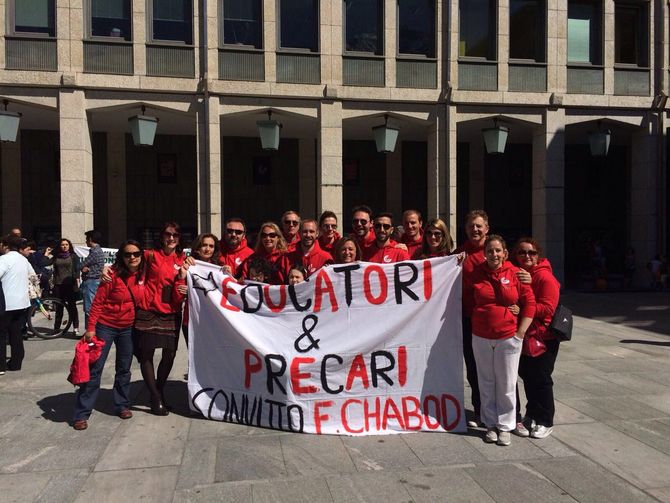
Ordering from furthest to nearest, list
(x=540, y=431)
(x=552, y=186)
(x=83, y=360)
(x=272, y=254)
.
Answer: (x=552, y=186)
(x=272, y=254)
(x=83, y=360)
(x=540, y=431)

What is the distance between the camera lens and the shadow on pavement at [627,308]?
12.3m

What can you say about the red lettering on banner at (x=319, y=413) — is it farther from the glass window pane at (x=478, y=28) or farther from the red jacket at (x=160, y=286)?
the glass window pane at (x=478, y=28)

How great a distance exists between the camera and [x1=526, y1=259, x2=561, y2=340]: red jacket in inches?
193

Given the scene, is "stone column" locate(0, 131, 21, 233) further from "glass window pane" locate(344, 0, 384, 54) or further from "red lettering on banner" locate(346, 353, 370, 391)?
"red lettering on banner" locate(346, 353, 370, 391)

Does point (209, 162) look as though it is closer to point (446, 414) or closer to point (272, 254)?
point (272, 254)

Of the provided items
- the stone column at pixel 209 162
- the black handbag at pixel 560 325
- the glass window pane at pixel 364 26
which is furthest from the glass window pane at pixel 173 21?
the black handbag at pixel 560 325

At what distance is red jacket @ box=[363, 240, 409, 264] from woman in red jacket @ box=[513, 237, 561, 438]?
1.15 meters

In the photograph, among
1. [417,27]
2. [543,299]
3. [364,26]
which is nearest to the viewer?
[543,299]

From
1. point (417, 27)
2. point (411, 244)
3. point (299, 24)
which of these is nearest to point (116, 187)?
point (299, 24)

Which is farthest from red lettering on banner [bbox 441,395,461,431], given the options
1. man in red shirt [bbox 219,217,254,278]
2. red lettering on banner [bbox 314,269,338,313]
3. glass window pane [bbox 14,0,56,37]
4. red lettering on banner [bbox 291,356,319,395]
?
glass window pane [bbox 14,0,56,37]

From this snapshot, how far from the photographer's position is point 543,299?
495cm

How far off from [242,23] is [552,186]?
35.5 ft

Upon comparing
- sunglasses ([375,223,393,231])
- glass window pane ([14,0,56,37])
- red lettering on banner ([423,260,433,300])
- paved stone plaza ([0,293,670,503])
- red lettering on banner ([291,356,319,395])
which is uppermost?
glass window pane ([14,0,56,37])

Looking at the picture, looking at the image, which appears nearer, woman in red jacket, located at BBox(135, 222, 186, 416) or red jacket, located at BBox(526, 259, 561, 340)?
red jacket, located at BBox(526, 259, 561, 340)
